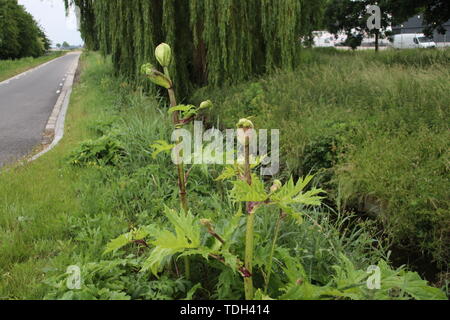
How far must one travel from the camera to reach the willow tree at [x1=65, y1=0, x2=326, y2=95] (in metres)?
7.66

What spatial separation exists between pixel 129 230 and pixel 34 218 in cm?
77

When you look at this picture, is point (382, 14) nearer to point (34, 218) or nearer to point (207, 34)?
point (207, 34)

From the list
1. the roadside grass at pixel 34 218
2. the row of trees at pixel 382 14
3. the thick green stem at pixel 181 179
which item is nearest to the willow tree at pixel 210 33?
the roadside grass at pixel 34 218

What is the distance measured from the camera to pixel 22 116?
854 cm

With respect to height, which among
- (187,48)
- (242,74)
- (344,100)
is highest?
(187,48)

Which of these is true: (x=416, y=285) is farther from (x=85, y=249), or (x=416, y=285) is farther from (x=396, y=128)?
(x=396, y=128)

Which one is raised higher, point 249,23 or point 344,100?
point 249,23

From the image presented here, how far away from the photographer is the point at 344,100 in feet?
20.6

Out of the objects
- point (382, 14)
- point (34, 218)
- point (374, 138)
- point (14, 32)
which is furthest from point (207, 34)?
point (14, 32)

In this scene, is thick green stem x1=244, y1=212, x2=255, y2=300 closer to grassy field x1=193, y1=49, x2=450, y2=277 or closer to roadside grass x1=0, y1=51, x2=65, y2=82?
grassy field x1=193, y1=49, x2=450, y2=277

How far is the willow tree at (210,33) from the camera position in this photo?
7.66 metres

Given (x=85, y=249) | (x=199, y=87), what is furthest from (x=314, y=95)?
(x=85, y=249)
